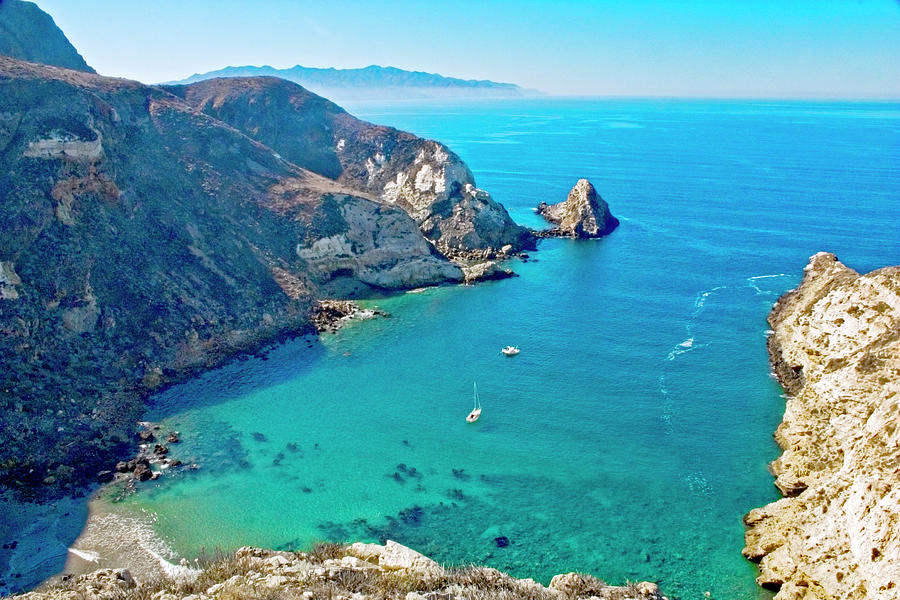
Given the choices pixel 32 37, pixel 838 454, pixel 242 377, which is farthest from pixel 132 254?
pixel 32 37

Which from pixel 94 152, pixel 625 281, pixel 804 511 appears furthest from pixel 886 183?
pixel 94 152

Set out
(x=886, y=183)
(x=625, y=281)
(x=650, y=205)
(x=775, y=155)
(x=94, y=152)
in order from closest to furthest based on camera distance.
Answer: (x=94, y=152), (x=625, y=281), (x=650, y=205), (x=886, y=183), (x=775, y=155)

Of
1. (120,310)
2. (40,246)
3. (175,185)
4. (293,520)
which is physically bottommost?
(293,520)

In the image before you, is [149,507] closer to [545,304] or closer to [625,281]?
[545,304]

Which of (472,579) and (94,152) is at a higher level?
(94,152)

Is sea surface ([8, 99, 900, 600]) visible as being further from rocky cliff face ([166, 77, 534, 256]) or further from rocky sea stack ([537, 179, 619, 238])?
rocky sea stack ([537, 179, 619, 238])

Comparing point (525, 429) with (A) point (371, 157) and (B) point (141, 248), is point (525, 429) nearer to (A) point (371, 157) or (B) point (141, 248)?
(B) point (141, 248)
